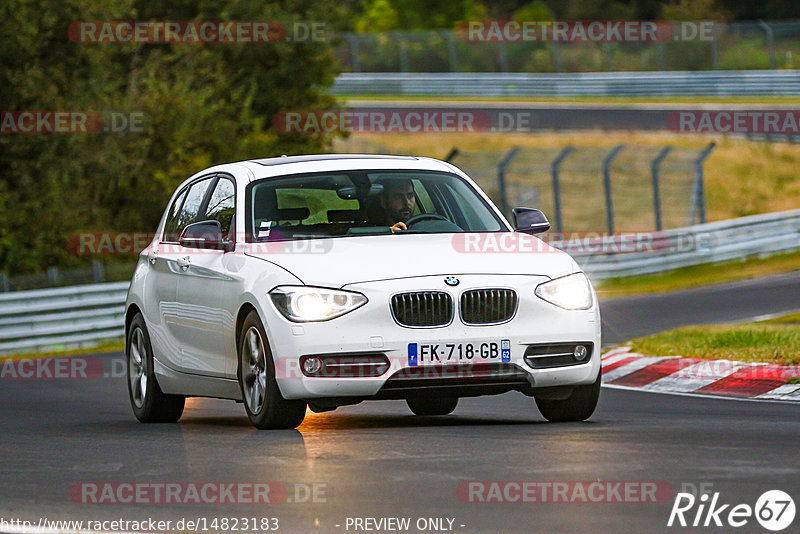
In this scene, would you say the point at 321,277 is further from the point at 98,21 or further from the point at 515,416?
the point at 98,21

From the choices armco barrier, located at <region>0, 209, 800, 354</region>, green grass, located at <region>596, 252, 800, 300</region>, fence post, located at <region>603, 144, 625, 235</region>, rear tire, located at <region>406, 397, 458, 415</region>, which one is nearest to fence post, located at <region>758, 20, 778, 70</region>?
armco barrier, located at <region>0, 209, 800, 354</region>

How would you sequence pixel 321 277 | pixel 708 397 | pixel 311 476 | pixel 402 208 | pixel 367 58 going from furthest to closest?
pixel 367 58, pixel 708 397, pixel 402 208, pixel 321 277, pixel 311 476

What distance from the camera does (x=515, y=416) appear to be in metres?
11.8

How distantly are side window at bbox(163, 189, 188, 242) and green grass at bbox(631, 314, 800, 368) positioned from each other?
4963 millimetres

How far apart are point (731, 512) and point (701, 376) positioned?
24.5ft

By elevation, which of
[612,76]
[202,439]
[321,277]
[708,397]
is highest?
[321,277]

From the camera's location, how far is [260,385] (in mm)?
10336

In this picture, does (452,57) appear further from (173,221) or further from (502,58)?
(173,221)

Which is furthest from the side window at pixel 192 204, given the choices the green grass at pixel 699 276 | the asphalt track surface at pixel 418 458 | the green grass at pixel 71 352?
the green grass at pixel 699 276

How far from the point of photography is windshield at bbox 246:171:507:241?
36.3 ft

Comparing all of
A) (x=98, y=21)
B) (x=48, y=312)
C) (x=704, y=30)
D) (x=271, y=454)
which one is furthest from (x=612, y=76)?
(x=271, y=454)

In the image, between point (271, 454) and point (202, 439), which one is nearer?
point (271, 454)

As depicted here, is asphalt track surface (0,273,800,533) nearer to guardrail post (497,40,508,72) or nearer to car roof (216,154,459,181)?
car roof (216,154,459,181)

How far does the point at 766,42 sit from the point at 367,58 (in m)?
16.3
